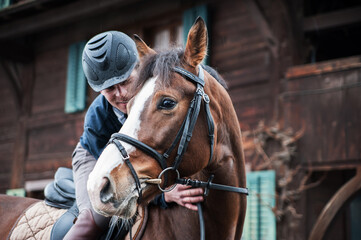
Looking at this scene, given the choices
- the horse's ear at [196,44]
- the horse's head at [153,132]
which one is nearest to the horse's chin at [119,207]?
the horse's head at [153,132]

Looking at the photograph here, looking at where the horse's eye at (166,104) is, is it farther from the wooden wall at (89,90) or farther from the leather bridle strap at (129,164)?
the wooden wall at (89,90)

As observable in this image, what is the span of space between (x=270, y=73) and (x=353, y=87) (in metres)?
1.53

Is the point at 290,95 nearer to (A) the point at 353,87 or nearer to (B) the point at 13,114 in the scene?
(A) the point at 353,87

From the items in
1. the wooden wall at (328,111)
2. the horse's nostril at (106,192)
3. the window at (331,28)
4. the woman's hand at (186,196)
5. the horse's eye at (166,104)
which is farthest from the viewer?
the window at (331,28)

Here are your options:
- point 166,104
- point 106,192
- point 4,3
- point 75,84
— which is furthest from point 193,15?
point 106,192

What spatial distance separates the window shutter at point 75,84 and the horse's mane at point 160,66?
793cm

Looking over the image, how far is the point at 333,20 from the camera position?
24.9 ft

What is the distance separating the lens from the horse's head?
2033mm

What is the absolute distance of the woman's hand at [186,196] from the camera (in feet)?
8.36

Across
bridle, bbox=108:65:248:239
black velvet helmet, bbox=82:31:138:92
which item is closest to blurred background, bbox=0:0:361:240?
bridle, bbox=108:65:248:239

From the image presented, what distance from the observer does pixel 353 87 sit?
7078mm

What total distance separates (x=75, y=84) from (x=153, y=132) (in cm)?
854

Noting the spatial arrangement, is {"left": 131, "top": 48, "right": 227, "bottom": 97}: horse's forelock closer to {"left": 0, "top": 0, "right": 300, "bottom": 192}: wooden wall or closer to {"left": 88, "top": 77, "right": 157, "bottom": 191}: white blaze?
{"left": 88, "top": 77, "right": 157, "bottom": 191}: white blaze

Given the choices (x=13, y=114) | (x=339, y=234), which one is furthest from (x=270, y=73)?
(x=13, y=114)
